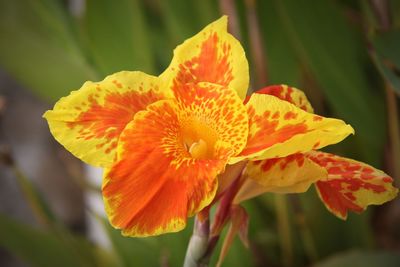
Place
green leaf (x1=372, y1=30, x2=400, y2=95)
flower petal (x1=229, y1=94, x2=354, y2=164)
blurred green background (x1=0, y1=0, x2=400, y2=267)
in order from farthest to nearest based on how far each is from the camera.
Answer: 1. blurred green background (x1=0, y1=0, x2=400, y2=267)
2. green leaf (x1=372, y1=30, x2=400, y2=95)
3. flower petal (x1=229, y1=94, x2=354, y2=164)

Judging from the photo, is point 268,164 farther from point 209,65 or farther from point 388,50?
point 388,50

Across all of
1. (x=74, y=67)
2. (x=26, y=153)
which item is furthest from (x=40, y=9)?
(x=26, y=153)

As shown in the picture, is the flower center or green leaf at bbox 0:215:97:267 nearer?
the flower center

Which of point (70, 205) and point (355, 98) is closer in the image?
point (355, 98)

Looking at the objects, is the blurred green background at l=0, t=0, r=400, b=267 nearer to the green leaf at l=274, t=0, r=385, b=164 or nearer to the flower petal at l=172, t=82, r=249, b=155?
the green leaf at l=274, t=0, r=385, b=164

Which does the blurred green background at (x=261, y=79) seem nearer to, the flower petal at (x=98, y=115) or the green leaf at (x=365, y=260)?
the green leaf at (x=365, y=260)

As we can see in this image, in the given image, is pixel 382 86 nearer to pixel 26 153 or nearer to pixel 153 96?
pixel 153 96

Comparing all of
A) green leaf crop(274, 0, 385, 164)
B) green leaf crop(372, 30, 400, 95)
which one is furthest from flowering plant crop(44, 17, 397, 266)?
green leaf crop(274, 0, 385, 164)

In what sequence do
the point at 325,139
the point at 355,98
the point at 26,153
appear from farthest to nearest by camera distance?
the point at 26,153, the point at 355,98, the point at 325,139
